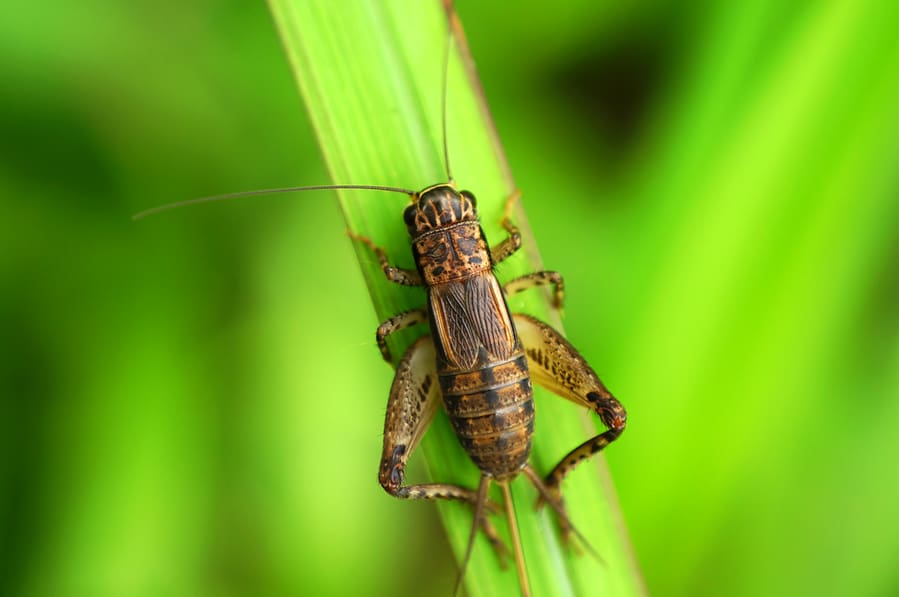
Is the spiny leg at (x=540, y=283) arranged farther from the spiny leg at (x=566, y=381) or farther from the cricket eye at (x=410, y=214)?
the cricket eye at (x=410, y=214)

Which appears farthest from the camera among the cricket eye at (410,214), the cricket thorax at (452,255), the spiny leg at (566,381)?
the cricket thorax at (452,255)

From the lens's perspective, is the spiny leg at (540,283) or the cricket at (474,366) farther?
the spiny leg at (540,283)

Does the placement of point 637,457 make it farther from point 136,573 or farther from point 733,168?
point 136,573

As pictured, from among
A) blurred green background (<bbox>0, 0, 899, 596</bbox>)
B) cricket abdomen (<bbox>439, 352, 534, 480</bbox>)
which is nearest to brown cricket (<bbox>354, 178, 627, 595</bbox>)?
cricket abdomen (<bbox>439, 352, 534, 480</bbox>)

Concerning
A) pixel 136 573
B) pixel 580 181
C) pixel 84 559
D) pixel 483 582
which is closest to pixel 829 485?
pixel 483 582

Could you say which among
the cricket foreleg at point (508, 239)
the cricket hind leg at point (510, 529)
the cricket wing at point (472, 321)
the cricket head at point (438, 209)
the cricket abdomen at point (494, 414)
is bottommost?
the cricket hind leg at point (510, 529)

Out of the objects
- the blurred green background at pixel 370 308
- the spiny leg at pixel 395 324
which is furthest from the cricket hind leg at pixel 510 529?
the spiny leg at pixel 395 324

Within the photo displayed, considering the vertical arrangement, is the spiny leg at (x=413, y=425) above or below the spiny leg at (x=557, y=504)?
above

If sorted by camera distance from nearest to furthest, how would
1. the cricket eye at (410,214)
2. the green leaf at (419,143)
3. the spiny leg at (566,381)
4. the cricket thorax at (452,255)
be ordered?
1. the green leaf at (419,143)
2. the spiny leg at (566,381)
3. the cricket eye at (410,214)
4. the cricket thorax at (452,255)

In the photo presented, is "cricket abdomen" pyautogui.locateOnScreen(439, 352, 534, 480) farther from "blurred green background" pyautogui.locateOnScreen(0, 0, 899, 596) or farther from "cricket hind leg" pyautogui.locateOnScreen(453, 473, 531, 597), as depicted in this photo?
"blurred green background" pyautogui.locateOnScreen(0, 0, 899, 596)
